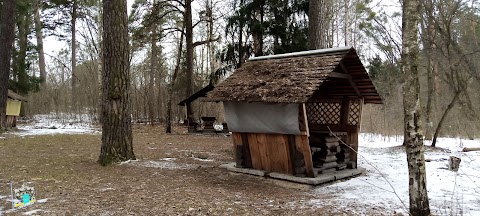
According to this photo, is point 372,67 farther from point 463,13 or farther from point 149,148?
point 149,148

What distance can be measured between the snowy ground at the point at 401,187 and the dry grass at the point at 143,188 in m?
0.61

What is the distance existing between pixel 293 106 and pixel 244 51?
1039 centimetres

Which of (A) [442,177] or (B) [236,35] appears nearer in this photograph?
(A) [442,177]

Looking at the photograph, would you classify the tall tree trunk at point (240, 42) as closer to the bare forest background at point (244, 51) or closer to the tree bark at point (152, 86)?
the bare forest background at point (244, 51)

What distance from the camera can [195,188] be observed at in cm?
593

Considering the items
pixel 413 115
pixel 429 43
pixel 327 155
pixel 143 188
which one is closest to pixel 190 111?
pixel 429 43

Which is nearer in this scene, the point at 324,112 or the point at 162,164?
the point at 162,164

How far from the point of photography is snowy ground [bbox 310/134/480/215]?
4.78 meters

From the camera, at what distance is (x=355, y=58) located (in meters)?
6.85

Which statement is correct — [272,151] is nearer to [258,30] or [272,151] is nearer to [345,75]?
[345,75]

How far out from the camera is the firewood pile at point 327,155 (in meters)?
7.11

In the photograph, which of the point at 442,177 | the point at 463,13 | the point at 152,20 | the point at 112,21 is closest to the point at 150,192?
the point at 112,21

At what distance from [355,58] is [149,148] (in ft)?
21.9

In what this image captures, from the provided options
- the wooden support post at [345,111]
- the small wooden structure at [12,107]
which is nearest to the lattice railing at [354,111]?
the wooden support post at [345,111]
